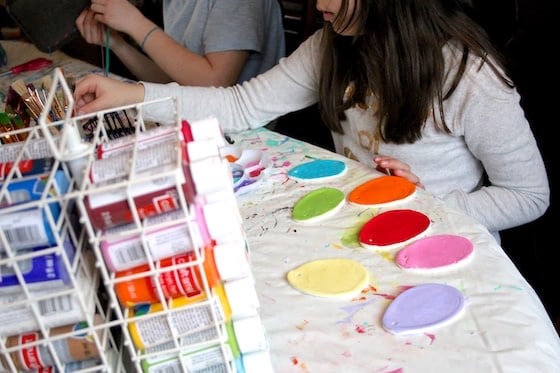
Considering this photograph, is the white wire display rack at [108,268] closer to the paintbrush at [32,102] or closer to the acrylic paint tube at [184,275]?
the acrylic paint tube at [184,275]

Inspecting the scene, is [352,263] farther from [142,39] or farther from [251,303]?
[142,39]

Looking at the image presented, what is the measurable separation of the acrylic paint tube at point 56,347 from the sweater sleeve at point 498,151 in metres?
0.65

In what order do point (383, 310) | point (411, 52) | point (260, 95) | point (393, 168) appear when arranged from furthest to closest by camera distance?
point (260, 95) < point (411, 52) < point (393, 168) < point (383, 310)

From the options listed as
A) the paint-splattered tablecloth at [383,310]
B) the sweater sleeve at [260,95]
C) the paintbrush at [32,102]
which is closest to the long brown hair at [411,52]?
the sweater sleeve at [260,95]

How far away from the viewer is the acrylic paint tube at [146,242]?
0.40m

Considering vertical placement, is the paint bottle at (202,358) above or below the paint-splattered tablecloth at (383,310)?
above

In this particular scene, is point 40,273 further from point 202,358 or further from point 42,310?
point 202,358

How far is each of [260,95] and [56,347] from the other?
2.36ft

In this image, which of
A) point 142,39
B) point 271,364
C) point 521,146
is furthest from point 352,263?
point 142,39

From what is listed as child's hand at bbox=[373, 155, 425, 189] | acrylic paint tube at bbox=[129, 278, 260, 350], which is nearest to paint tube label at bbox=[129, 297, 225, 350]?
acrylic paint tube at bbox=[129, 278, 260, 350]

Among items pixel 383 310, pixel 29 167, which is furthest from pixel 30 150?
pixel 383 310

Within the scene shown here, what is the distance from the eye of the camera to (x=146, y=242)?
404 millimetres

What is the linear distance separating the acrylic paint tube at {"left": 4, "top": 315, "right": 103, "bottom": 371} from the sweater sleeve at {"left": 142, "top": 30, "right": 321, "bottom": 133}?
628 millimetres

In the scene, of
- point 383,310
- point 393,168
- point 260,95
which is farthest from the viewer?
point 260,95
